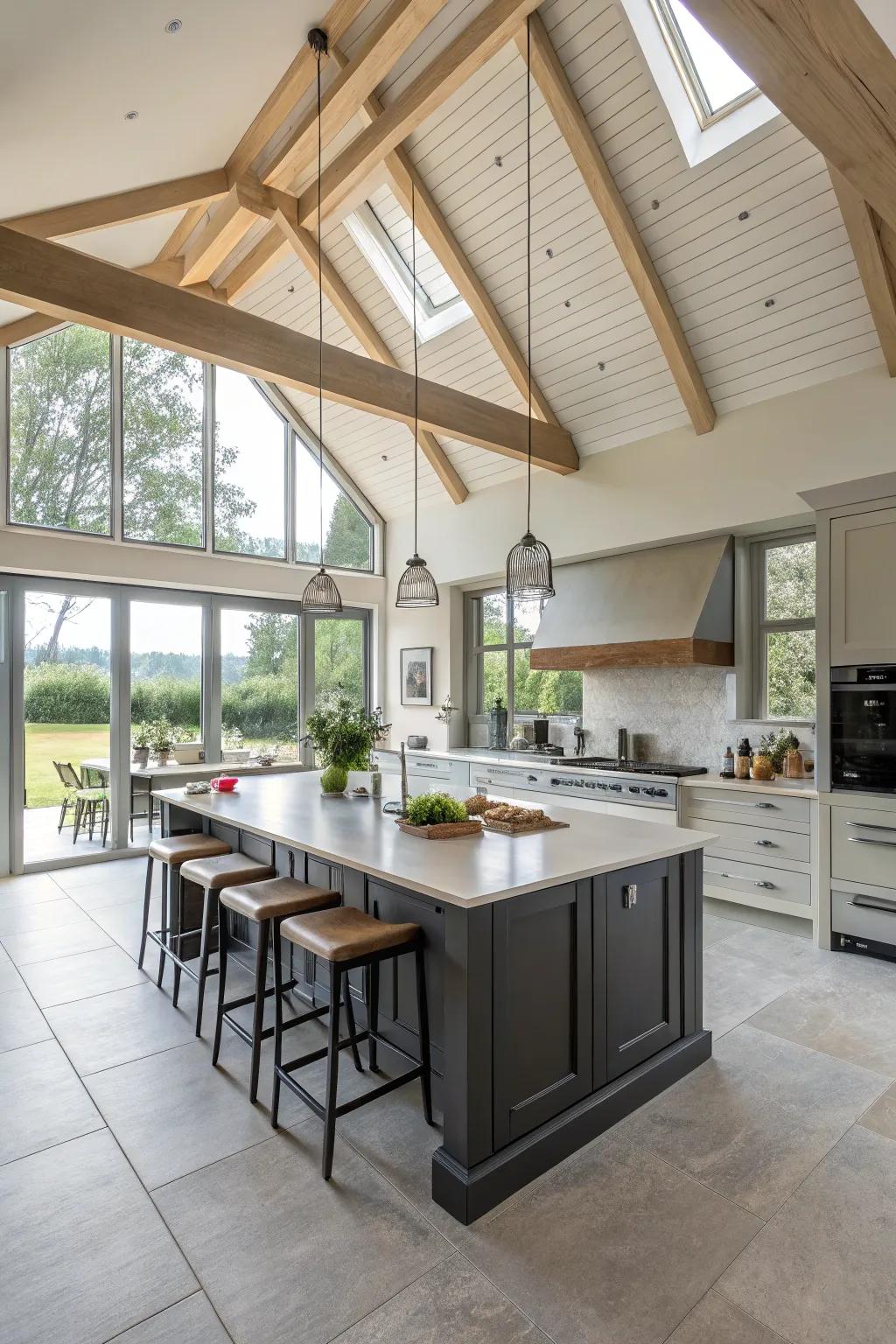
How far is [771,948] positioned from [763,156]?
4.39 m

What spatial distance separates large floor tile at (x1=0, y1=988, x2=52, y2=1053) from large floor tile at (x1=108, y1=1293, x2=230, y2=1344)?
1.72 metres

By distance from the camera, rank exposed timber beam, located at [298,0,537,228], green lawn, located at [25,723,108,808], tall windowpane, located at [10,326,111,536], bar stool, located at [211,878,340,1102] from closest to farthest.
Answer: bar stool, located at [211,878,340,1102] → exposed timber beam, located at [298,0,537,228] → tall windowpane, located at [10,326,111,536] → green lawn, located at [25,723,108,808]

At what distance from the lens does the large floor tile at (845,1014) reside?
297 cm

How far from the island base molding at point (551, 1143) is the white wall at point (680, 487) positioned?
11.3 feet

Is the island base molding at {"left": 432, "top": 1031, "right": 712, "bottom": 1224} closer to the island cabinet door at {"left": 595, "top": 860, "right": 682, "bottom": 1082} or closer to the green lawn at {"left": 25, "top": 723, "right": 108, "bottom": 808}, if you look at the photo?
the island cabinet door at {"left": 595, "top": 860, "right": 682, "bottom": 1082}

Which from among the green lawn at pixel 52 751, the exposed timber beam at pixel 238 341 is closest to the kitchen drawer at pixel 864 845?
the exposed timber beam at pixel 238 341

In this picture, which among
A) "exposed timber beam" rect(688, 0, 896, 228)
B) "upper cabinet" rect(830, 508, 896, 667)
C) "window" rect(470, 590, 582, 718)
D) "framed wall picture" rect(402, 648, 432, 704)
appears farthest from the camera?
"framed wall picture" rect(402, 648, 432, 704)

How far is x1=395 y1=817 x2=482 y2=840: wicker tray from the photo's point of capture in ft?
9.33

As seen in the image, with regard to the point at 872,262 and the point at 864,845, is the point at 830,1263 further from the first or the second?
the point at 872,262

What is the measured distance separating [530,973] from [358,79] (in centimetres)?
435

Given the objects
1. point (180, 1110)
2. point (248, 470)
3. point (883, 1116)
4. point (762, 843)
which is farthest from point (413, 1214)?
point (248, 470)

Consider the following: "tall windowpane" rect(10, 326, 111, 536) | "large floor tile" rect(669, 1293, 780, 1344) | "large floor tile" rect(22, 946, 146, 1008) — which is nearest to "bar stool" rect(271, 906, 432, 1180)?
"large floor tile" rect(669, 1293, 780, 1344)

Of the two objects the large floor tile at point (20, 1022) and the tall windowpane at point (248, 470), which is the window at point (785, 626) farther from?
the large floor tile at point (20, 1022)

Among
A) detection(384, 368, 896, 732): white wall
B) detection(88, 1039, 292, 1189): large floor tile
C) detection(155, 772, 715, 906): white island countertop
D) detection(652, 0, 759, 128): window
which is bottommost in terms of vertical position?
detection(88, 1039, 292, 1189): large floor tile
